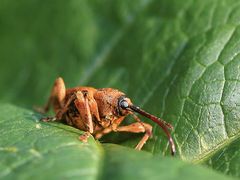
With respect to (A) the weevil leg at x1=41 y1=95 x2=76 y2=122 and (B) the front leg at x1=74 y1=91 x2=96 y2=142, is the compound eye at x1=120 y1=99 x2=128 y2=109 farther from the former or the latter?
(A) the weevil leg at x1=41 y1=95 x2=76 y2=122

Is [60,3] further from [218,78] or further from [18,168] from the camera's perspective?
[18,168]

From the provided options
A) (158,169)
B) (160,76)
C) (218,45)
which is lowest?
(158,169)

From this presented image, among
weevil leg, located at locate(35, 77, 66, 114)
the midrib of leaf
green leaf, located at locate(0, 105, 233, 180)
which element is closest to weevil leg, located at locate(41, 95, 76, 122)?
weevil leg, located at locate(35, 77, 66, 114)

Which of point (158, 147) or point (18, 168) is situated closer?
point (18, 168)

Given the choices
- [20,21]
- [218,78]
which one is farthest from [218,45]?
[20,21]

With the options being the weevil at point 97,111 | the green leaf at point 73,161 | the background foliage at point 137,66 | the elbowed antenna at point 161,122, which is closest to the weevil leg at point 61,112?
the weevil at point 97,111
